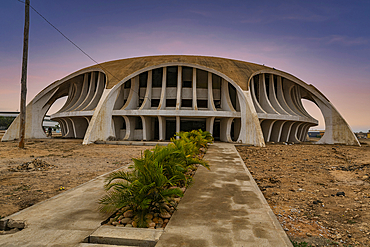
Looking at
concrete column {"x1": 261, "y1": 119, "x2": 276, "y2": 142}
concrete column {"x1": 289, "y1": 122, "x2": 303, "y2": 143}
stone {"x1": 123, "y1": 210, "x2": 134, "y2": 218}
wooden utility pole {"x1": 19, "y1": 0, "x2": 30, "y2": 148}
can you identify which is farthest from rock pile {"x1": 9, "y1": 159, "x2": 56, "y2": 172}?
concrete column {"x1": 289, "y1": 122, "x2": 303, "y2": 143}

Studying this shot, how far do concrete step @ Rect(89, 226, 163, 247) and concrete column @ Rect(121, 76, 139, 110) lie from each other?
831 inches

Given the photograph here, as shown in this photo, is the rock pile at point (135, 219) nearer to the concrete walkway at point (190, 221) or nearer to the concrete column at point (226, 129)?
the concrete walkway at point (190, 221)

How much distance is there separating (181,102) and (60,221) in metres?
23.4

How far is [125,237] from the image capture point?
313 centimetres

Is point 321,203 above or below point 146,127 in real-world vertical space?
below

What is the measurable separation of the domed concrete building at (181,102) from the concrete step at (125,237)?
18190mm

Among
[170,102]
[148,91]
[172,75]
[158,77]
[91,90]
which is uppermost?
[172,75]

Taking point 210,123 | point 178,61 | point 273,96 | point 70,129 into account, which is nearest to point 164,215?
point 210,123

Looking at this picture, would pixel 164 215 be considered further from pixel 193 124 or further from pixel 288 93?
pixel 288 93

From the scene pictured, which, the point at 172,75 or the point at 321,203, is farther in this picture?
the point at 172,75

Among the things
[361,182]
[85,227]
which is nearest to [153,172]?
[85,227]

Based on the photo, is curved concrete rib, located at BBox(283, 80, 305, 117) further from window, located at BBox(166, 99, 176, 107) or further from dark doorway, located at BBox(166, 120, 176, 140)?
dark doorway, located at BBox(166, 120, 176, 140)

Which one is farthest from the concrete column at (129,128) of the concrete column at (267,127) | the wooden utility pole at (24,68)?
the concrete column at (267,127)

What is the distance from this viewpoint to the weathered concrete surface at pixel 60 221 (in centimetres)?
312
